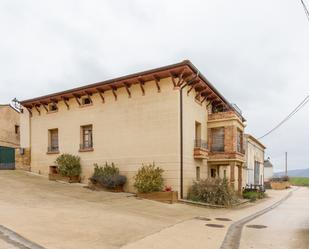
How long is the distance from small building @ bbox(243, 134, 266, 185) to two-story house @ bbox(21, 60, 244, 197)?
10648 mm

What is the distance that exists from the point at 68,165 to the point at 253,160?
927 inches

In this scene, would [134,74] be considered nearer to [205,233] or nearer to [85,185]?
[85,185]

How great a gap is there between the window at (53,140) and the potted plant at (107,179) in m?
5.31

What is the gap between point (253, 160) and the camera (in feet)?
124

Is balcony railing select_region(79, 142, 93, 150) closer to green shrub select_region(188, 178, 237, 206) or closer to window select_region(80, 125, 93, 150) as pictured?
window select_region(80, 125, 93, 150)

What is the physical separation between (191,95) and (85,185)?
865cm

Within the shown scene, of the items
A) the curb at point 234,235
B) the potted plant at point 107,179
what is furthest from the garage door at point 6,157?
the curb at point 234,235

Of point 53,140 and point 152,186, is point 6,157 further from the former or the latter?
point 152,186

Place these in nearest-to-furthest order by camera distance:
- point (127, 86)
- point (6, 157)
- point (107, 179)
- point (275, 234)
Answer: point (275, 234) → point (107, 179) → point (127, 86) → point (6, 157)

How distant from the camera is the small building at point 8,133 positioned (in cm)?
2634

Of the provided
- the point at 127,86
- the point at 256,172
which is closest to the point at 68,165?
the point at 127,86

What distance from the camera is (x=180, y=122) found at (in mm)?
18219

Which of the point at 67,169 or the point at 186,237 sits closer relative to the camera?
the point at 186,237

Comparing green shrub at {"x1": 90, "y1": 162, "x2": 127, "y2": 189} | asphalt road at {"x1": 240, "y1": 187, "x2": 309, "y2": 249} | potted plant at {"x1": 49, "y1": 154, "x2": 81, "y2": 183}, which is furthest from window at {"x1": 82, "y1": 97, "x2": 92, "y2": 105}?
asphalt road at {"x1": 240, "y1": 187, "x2": 309, "y2": 249}
